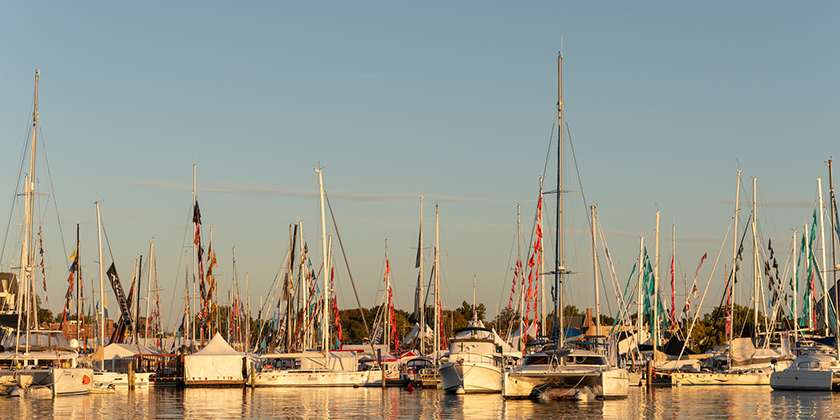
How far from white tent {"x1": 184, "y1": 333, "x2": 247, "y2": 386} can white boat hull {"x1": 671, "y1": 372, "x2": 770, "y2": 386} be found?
1040 inches

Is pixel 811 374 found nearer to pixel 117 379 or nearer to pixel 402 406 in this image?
pixel 402 406

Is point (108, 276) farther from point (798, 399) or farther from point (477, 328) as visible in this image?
point (798, 399)

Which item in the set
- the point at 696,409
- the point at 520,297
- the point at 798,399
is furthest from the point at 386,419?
the point at 520,297

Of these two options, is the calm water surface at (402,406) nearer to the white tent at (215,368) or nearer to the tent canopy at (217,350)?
the white tent at (215,368)

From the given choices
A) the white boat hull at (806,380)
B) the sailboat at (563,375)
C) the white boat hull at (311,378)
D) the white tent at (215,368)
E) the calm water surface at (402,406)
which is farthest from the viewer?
the white tent at (215,368)

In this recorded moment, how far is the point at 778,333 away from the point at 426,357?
23524 millimetres

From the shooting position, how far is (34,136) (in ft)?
233

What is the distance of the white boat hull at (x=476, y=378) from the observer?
65750 millimetres

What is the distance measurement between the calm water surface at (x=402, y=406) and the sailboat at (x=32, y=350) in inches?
48.7

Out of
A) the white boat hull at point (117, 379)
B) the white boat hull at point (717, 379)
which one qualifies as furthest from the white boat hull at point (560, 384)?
the white boat hull at point (117, 379)

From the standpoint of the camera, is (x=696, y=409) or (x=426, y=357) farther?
(x=426, y=357)

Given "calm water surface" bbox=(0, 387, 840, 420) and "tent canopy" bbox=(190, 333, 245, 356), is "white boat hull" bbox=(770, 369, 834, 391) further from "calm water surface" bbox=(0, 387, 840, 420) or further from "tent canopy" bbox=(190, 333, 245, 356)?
"tent canopy" bbox=(190, 333, 245, 356)

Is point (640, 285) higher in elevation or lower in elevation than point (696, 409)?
higher

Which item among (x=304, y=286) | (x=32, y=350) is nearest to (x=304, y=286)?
(x=304, y=286)
